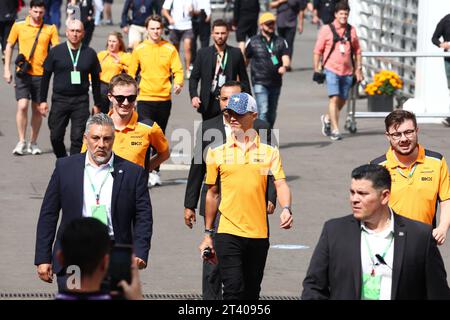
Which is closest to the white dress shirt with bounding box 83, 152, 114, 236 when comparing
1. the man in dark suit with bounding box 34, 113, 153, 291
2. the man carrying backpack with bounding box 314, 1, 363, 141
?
the man in dark suit with bounding box 34, 113, 153, 291

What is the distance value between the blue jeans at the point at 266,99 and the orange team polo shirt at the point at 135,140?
6726mm

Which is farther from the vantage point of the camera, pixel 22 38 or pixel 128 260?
pixel 22 38

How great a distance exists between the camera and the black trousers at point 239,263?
30.5ft

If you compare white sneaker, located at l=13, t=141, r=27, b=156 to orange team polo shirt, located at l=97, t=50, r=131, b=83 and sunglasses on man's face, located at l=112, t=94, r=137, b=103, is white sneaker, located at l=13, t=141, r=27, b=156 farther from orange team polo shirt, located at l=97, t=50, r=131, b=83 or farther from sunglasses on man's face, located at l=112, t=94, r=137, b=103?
sunglasses on man's face, located at l=112, t=94, r=137, b=103

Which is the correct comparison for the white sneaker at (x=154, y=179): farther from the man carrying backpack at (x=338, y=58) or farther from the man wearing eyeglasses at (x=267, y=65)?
→ the man carrying backpack at (x=338, y=58)

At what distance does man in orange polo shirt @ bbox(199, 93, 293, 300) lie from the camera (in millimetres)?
9312

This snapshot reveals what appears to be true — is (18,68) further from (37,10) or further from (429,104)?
(429,104)

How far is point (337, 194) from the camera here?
50.0 ft

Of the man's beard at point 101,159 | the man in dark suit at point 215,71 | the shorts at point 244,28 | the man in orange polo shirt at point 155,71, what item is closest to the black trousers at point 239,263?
the man's beard at point 101,159

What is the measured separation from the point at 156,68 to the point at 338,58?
372 centimetres

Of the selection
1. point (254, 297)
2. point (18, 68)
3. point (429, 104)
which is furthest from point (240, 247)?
point (429, 104)

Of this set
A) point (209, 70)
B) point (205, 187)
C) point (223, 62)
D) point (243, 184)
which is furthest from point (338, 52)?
point (243, 184)

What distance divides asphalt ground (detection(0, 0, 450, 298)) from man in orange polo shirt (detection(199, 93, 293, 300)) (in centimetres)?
150
